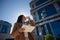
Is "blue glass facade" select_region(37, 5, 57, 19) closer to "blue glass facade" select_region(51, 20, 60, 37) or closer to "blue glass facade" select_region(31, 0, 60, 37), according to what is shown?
"blue glass facade" select_region(31, 0, 60, 37)

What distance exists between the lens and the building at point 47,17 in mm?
16953

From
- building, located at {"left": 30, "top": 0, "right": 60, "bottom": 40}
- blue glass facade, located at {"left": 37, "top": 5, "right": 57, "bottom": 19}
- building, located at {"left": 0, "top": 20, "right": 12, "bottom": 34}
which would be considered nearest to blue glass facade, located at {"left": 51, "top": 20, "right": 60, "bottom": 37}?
building, located at {"left": 30, "top": 0, "right": 60, "bottom": 40}

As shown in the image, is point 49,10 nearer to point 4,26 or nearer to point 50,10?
point 50,10

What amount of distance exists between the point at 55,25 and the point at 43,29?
287 centimetres

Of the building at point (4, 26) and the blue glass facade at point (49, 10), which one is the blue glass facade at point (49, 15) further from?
the building at point (4, 26)

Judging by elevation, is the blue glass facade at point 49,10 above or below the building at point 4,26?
above

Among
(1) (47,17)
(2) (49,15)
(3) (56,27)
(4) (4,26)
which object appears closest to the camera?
(3) (56,27)

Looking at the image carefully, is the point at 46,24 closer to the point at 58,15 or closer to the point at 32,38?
the point at 58,15

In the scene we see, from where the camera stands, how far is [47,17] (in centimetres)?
1844

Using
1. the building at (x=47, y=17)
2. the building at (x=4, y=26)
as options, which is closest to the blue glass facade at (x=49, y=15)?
the building at (x=47, y=17)

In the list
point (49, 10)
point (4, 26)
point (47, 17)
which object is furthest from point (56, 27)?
point (4, 26)

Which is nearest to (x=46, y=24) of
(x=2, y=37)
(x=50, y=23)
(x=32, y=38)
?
(x=50, y=23)

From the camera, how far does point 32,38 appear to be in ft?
7.27

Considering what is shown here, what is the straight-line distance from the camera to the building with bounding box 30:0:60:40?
1695 centimetres
